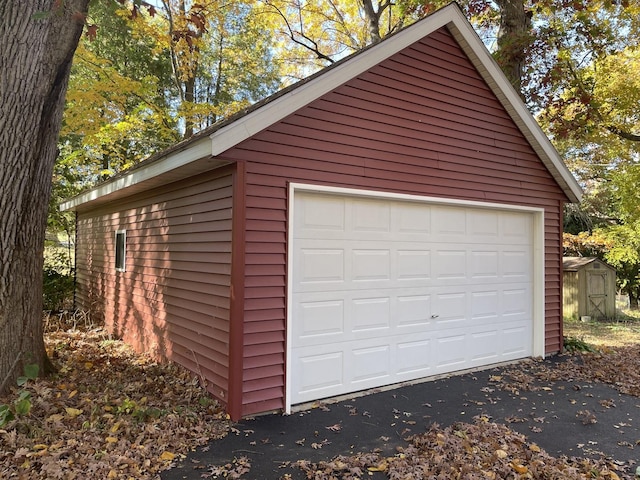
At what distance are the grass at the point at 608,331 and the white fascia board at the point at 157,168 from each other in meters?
7.90

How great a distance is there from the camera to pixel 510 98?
6809mm

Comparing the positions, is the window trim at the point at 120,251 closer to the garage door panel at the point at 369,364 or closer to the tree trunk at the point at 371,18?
the garage door panel at the point at 369,364

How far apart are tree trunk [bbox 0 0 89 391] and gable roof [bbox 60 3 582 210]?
1288mm

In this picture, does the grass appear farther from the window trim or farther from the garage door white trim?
the window trim

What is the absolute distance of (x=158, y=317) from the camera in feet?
22.0

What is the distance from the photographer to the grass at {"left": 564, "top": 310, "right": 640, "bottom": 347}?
31.3ft

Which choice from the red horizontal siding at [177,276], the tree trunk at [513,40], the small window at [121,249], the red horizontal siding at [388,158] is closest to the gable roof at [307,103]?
the red horizontal siding at [388,158]

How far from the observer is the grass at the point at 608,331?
31.3ft

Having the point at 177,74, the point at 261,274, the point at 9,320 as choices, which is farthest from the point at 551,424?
the point at 177,74

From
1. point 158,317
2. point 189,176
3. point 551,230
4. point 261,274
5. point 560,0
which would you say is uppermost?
point 560,0

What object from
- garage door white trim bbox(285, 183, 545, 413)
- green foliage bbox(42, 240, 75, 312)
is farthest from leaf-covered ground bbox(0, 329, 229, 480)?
green foliage bbox(42, 240, 75, 312)

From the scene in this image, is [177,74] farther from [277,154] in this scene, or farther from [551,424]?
[551,424]

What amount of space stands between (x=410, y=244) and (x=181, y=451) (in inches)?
145

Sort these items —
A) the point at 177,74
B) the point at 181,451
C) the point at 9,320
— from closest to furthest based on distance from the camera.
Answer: the point at 181,451
the point at 9,320
the point at 177,74
